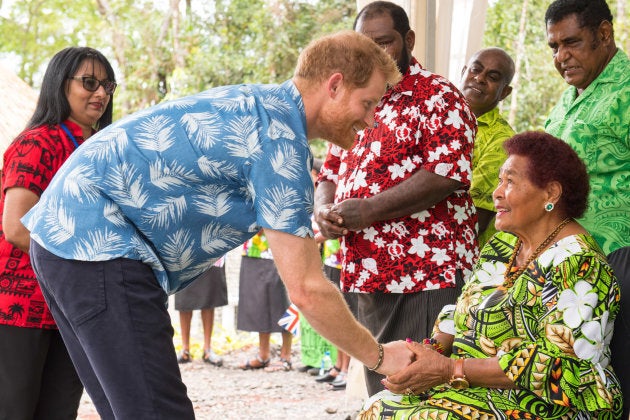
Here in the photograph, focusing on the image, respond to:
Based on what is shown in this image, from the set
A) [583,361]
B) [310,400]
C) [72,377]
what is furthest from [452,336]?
[310,400]

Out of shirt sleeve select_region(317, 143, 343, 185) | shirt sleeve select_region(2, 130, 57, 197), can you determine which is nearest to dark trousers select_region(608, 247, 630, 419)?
shirt sleeve select_region(317, 143, 343, 185)

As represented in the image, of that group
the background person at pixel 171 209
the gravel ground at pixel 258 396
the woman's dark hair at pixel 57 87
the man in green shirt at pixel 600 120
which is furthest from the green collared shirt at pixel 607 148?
the gravel ground at pixel 258 396

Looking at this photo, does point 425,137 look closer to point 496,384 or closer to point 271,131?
point 496,384

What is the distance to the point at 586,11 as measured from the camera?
11.6ft

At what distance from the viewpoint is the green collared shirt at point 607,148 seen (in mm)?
3303

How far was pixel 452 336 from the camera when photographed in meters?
3.41

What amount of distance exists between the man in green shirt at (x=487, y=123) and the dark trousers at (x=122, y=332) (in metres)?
2.20

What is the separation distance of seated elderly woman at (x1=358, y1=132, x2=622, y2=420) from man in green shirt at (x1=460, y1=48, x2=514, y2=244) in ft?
3.15

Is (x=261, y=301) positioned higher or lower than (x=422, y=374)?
lower

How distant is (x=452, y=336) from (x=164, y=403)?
4.71ft

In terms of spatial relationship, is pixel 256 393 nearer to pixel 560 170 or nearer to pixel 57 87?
pixel 57 87

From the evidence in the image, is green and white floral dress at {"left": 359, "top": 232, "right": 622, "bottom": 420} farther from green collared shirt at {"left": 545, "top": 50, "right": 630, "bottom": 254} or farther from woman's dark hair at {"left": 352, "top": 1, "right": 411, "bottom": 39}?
woman's dark hair at {"left": 352, "top": 1, "right": 411, "bottom": 39}

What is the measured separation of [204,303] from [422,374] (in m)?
6.20

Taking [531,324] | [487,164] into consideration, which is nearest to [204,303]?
[487,164]
